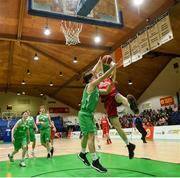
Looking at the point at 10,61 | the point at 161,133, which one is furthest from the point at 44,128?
the point at 10,61

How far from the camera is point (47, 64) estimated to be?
21.9 metres

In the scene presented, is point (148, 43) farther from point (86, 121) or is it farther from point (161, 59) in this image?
point (161, 59)

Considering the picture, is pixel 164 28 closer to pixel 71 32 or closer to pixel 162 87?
pixel 71 32

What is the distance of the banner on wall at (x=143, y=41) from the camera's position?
1294 centimetres

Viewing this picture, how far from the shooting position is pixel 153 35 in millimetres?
12531

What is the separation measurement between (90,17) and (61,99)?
28.1 metres

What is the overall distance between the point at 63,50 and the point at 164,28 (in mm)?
8703

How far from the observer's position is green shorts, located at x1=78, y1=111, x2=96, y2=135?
5242 mm

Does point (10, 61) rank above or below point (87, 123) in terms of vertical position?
above

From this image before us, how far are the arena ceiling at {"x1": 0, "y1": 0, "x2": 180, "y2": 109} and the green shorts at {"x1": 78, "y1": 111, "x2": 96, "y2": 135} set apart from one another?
26.7ft

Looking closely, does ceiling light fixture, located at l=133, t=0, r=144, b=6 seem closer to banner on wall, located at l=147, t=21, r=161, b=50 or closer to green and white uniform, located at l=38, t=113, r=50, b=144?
banner on wall, located at l=147, t=21, r=161, b=50

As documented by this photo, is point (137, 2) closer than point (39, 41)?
Yes

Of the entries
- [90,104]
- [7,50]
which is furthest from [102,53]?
[90,104]

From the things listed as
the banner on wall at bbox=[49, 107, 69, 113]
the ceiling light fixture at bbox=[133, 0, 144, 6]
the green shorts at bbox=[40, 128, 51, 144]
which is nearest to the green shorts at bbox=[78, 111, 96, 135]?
the green shorts at bbox=[40, 128, 51, 144]
